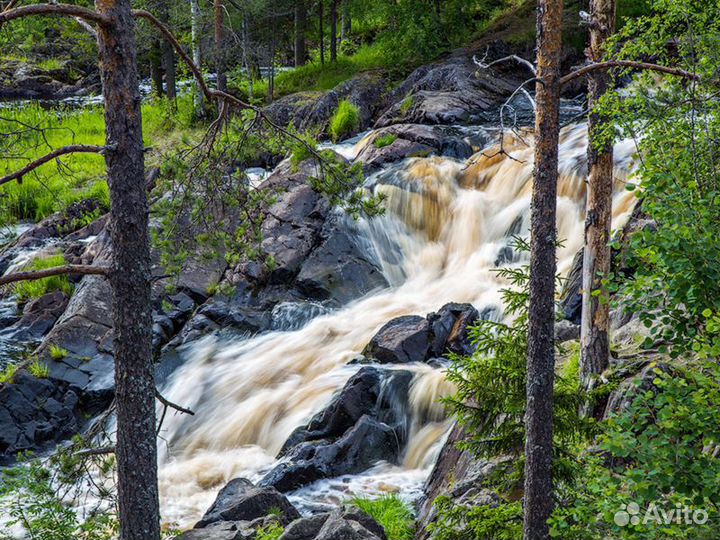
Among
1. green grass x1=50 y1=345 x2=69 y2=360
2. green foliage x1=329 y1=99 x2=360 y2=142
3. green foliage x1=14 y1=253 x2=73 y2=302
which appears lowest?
green grass x1=50 y1=345 x2=69 y2=360

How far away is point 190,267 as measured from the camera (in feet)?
59.4

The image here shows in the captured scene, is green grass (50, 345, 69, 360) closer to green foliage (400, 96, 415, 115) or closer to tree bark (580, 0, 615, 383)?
tree bark (580, 0, 615, 383)

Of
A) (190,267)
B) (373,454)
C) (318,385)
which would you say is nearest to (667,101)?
(373,454)

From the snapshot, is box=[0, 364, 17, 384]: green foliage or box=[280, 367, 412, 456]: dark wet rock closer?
box=[280, 367, 412, 456]: dark wet rock

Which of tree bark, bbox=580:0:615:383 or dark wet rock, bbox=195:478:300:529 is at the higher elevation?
tree bark, bbox=580:0:615:383

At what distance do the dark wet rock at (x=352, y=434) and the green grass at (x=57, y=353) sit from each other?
6.03 meters

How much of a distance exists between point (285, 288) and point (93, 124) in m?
18.0

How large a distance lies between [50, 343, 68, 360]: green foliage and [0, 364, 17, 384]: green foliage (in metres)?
0.78

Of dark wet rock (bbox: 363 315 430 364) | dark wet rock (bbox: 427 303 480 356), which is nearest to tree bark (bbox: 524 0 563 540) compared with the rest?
dark wet rock (bbox: 427 303 480 356)

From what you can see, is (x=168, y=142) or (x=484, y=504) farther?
(x=168, y=142)

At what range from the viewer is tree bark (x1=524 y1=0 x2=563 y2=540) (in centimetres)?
647

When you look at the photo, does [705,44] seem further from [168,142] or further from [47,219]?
[168,142]

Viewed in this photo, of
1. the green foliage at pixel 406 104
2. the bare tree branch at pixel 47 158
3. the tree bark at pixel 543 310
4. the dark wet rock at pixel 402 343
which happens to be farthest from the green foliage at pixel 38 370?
the green foliage at pixel 406 104

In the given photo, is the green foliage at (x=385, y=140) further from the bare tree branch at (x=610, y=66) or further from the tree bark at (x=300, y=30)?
the bare tree branch at (x=610, y=66)
